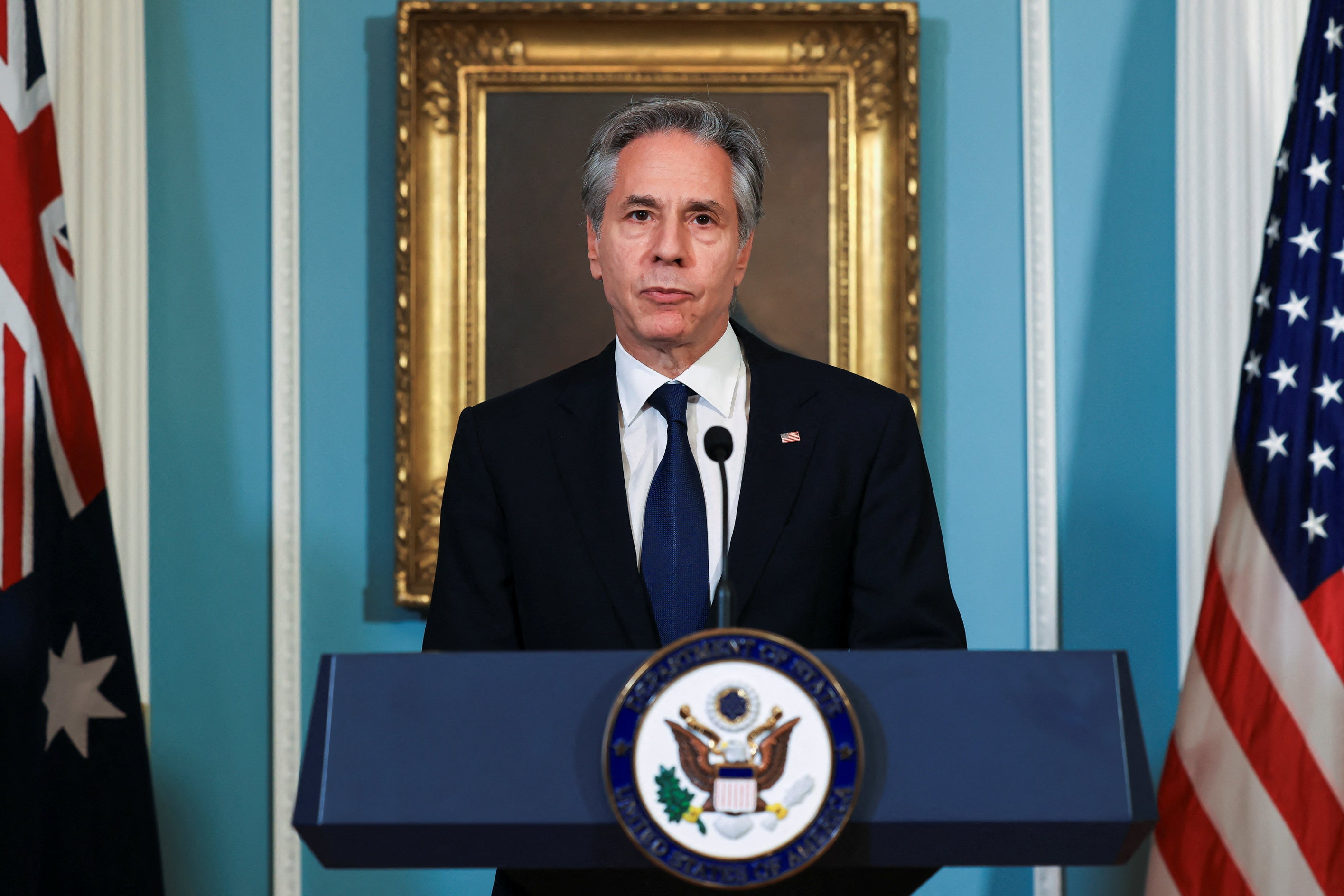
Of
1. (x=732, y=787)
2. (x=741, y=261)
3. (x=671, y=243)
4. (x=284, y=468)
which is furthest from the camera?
(x=284, y=468)

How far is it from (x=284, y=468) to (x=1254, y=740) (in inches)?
84.9

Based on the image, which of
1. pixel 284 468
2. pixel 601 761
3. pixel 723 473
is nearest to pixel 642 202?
pixel 723 473

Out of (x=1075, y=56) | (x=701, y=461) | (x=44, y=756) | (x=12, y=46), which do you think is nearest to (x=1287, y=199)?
(x=1075, y=56)

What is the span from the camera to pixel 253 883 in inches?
117

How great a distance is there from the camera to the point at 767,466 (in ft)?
5.58

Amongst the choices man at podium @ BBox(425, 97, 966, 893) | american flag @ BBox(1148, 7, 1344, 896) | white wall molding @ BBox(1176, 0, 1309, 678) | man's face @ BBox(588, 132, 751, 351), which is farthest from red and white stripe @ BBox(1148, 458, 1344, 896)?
man's face @ BBox(588, 132, 751, 351)

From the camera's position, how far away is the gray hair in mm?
1793

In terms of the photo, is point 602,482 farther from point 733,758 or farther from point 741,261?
point 733,758

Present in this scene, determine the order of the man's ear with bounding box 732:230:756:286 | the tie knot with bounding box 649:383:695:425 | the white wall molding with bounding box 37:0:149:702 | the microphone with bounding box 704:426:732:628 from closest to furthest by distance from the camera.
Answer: the microphone with bounding box 704:426:732:628 → the tie knot with bounding box 649:383:695:425 → the man's ear with bounding box 732:230:756:286 → the white wall molding with bounding box 37:0:149:702

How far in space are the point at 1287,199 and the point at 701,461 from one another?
4.92 ft

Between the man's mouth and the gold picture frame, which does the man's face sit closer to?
the man's mouth

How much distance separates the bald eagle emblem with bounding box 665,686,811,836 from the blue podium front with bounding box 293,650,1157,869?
70 millimetres

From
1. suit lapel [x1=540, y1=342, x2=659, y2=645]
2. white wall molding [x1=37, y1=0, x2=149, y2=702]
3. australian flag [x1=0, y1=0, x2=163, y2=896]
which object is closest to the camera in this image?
suit lapel [x1=540, y1=342, x2=659, y2=645]

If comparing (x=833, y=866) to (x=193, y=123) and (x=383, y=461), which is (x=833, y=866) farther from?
(x=193, y=123)
